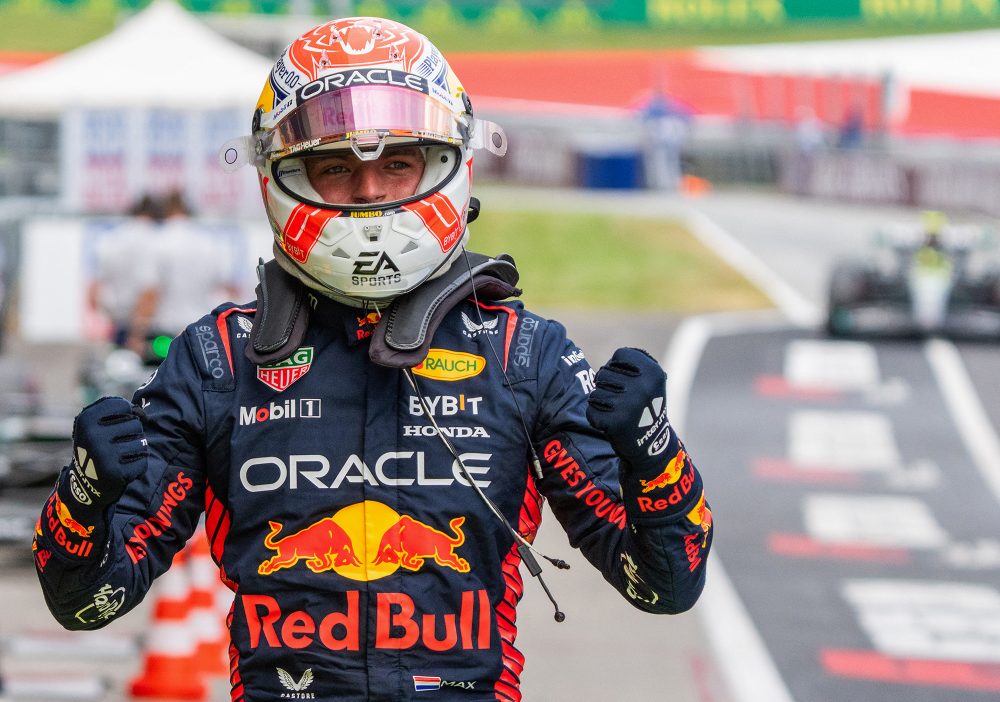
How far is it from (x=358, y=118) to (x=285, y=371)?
0.45m

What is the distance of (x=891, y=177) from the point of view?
105 ft

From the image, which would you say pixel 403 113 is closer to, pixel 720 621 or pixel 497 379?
pixel 497 379

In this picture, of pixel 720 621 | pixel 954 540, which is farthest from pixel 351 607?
pixel 954 540

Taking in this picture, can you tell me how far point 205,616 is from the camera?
7.57 metres

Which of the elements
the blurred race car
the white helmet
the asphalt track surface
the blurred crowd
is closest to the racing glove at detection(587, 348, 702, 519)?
the white helmet

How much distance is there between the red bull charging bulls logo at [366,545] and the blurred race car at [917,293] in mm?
15267

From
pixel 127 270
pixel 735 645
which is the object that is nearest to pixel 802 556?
pixel 735 645

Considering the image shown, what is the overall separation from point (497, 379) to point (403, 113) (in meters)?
0.49

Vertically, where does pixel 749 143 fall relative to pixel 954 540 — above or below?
below

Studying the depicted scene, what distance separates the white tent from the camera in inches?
744

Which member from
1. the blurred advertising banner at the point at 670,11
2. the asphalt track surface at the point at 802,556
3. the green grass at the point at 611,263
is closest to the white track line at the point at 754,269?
the green grass at the point at 611,263

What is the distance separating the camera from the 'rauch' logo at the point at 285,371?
2.91 metres

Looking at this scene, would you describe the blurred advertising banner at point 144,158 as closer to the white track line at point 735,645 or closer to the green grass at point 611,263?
the green grass at point 611,263

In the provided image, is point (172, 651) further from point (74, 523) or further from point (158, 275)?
point (74, 523)
